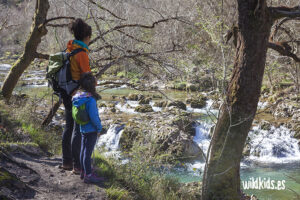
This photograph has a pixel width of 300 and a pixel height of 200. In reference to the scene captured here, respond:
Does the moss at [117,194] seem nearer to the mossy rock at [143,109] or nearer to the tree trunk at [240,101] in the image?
the tree trunk at [240,101]

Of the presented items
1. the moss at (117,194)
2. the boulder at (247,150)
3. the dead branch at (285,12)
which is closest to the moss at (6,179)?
the moss at (117,194)

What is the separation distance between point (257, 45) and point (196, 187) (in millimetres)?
3109

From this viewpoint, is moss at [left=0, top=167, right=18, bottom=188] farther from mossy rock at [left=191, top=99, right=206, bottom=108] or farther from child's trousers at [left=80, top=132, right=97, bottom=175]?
mossy rock at [left=191, top=99, right=206, bottom=108]

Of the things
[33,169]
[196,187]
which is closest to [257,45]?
[196,187]

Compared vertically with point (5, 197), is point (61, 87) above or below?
above

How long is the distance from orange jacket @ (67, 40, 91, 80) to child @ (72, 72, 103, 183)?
0.09 m

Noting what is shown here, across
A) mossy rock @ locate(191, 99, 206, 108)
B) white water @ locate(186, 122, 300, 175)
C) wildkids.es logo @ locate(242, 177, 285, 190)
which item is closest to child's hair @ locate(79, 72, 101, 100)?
wildkids.es logo @ locate(242, 177, 285, 190)

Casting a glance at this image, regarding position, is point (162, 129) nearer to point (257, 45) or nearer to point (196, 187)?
point (196, 187)

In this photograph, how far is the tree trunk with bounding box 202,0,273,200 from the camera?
3.88 meters

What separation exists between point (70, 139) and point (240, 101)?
2.44 metres

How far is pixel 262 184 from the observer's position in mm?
7812

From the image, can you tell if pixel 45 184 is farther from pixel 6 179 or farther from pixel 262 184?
pixel 262 184

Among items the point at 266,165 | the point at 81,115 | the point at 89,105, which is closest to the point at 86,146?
the point at 81,115

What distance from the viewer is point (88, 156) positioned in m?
3.45
